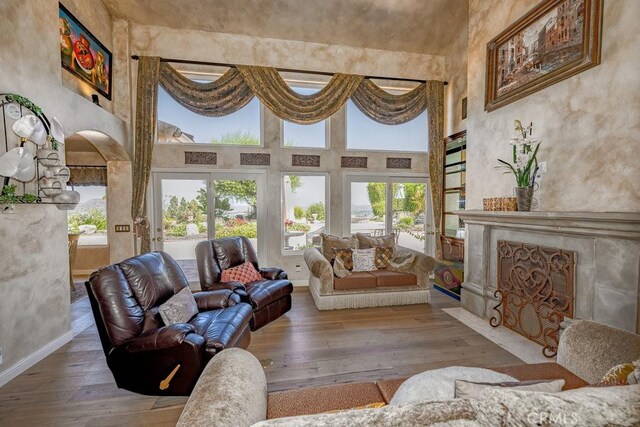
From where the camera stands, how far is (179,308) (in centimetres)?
242

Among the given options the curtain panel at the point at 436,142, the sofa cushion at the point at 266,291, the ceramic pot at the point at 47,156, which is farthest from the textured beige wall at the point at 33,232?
the curtain panel at the point at 436,142

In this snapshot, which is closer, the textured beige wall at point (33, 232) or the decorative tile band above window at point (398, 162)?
the textured beige wall at point (33, 232)

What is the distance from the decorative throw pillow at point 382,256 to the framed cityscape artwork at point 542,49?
2.41 metres

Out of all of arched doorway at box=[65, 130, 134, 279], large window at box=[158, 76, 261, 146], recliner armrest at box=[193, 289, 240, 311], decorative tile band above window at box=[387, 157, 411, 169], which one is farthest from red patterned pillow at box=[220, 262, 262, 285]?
Result: decorative tile band above window at box=[387, 157, 411, 169]

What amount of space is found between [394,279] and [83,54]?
508cm

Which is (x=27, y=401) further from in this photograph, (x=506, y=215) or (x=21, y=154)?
(x=506, y=215)

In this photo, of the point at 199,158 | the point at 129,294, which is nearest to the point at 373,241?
the point at 199,158

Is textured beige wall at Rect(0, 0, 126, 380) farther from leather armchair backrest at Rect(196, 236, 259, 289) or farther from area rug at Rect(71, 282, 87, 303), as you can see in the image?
area rug at Rect(71, 282, 87, 303)

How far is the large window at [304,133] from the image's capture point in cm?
493

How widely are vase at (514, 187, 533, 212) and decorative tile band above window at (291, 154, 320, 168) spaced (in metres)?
3.05

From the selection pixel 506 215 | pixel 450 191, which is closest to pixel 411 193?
pixel 450 191

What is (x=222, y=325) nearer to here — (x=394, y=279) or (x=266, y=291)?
(x=266, y=291)

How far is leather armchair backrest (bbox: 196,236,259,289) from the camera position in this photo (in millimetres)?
3471

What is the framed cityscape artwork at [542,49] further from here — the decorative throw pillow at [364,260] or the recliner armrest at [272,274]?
the recliner armrest at [272,274]
